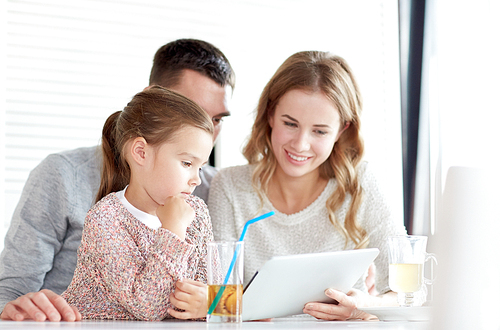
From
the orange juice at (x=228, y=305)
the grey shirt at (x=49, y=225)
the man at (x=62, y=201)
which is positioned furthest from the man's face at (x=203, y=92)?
the orange juice at (x=228, y=305)

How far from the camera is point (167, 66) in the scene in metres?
2.12

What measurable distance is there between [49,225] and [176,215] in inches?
32.6

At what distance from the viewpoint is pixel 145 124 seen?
4.63 feet

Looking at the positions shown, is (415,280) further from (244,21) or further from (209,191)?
(244,21)

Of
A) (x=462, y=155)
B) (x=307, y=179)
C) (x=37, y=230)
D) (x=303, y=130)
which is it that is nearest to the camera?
(x=462, y=155)

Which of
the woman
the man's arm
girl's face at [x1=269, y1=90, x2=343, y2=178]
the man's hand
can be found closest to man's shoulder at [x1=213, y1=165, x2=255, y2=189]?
the woman

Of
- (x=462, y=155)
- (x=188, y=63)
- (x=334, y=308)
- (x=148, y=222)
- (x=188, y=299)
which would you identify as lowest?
(x=334, y=308)

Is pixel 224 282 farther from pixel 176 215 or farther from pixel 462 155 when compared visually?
pixel 462 155

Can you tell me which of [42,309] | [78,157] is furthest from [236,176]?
[42,309]

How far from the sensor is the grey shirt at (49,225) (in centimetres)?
178

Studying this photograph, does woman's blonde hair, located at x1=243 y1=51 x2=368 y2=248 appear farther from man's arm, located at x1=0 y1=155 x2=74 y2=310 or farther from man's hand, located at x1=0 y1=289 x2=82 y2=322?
man's hand, located at x1=0 y1=289 x2=82 y2=322

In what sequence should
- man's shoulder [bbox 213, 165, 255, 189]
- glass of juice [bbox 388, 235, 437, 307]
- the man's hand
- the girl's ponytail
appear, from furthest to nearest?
man's shoulder [bbox 213, 165, 255, 189] → the girl's ponytail → glass of juice [bbox 388, 235, 437, 307] → the man's hand

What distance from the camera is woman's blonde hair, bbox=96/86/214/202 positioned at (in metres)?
1.39

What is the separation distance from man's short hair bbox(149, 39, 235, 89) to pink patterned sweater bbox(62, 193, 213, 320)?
86cm
